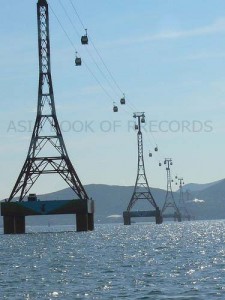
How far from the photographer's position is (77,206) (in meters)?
142

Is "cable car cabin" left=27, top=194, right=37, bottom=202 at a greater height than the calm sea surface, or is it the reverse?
"cable car cabin" left=27, top=194, right=37, bottom=202

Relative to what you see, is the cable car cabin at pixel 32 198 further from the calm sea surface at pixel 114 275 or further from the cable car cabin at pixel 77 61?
the calm sea surface at pixel 114 275

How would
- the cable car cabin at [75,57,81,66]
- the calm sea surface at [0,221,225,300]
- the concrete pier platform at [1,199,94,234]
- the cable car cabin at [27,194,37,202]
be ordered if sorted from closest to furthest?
the calm sea surface at [0,221,225,300]
the cable car cabin at [75,57,81,66]
the concrete pier platform at [1,199,94,234]
the cable car cabin at [27,194,37,202]

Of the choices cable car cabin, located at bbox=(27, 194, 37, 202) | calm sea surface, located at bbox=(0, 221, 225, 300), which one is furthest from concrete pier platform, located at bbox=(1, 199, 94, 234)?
calm sea surface, located at bbox=(0, 221, 225, 300)

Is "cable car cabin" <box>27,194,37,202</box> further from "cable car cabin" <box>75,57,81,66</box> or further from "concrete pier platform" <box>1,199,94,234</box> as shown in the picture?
"cable car cabin" <box>75,57,81,66</box>

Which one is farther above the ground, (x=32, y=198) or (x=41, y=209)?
(x=32, y=198)

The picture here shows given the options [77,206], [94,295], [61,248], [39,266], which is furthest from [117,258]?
[77,206]

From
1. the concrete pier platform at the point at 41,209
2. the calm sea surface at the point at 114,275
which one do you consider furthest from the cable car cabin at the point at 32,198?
the calm sea surface at the point at 114,275

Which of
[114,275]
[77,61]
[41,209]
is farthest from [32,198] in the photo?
[114,275]

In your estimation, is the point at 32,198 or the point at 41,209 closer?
the point at 41,209

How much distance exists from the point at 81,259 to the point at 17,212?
61.0 metres

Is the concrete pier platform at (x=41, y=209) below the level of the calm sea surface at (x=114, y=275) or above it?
above

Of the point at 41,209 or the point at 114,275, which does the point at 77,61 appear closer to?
the point at 41,209

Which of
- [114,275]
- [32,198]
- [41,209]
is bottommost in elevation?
[114,275]
